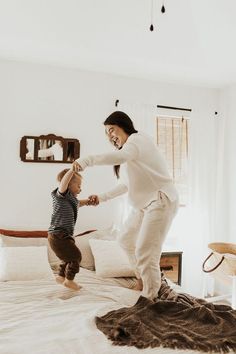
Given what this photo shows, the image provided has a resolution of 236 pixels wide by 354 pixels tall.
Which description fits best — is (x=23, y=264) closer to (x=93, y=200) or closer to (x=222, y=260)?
(x=93, y=200)

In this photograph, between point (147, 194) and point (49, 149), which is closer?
point (147, 194)

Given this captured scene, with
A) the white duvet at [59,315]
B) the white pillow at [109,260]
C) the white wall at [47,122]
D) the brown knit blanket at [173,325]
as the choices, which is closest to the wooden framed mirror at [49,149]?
the white wall at [47,122]

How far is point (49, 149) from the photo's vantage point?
145 inches

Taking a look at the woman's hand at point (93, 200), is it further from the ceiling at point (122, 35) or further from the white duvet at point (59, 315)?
the ceiling at point (122, 35)

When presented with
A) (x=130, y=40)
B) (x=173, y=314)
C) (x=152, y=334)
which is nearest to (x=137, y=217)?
(x=173, y=314)

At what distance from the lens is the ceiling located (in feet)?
10.2

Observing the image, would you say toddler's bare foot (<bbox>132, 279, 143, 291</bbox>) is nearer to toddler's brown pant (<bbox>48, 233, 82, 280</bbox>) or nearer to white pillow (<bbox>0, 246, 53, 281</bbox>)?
toddler's brown pant (<bbox>48, 233, 82, 280</bbox>)

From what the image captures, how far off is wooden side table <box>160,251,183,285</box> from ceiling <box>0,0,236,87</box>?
191 cm

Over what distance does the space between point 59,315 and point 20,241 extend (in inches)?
51.1

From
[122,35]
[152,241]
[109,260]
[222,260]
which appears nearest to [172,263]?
[222,260]

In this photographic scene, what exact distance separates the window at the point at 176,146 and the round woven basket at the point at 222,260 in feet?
2.11

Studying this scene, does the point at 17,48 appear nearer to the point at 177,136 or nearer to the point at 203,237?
the point at 177,136

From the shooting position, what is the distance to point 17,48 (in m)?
3.32

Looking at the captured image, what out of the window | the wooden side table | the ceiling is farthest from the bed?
the ceiling
